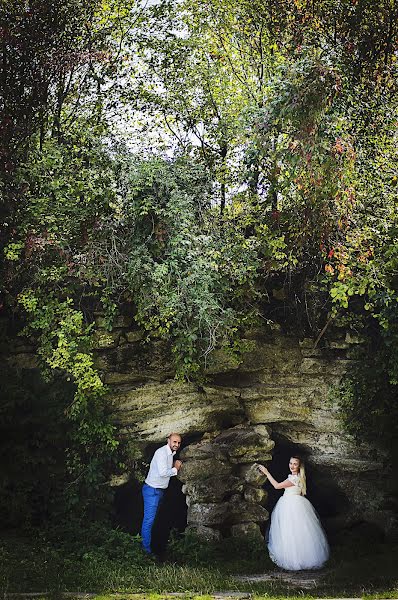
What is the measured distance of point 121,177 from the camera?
1041cm

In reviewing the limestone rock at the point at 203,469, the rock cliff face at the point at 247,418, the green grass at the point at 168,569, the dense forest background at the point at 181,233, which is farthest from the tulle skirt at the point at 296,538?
the dense forest background at the point at 181,233

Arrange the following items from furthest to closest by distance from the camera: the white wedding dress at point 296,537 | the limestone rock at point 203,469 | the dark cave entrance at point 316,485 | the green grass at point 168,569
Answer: the dark cave entrance at point 316,485, the limestone rock at point 203,469, the white wedding dress at point 296,537, the green grass at point 168,569

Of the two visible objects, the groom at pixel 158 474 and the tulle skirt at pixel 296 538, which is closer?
the tulle skirt at pixel 296 538

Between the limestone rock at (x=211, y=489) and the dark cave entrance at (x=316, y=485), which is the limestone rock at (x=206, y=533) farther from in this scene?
the dark cave entrance at (x=316, y=485)

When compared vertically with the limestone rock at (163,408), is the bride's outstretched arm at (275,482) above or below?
below

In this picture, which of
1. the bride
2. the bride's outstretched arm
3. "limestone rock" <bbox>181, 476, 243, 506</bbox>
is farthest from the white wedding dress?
"limestone rock" <bbox>181, 476, 243, 506</bbox>

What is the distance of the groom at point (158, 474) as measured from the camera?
10375 millimetres

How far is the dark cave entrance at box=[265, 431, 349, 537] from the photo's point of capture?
36.6ft

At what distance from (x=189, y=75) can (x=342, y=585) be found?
9.17 m

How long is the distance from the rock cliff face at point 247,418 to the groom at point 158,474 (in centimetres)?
26

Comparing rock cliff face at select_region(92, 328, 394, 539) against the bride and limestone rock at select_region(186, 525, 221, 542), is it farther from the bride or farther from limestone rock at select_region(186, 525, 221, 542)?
the bride

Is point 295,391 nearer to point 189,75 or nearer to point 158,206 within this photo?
point 158,206

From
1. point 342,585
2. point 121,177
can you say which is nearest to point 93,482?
point 342,585

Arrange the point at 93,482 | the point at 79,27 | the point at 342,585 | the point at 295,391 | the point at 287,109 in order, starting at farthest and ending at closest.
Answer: the point at 79,27 < the point at 295,391 < the point at 93,482 < the point at 287,109 < the point at 342,585
